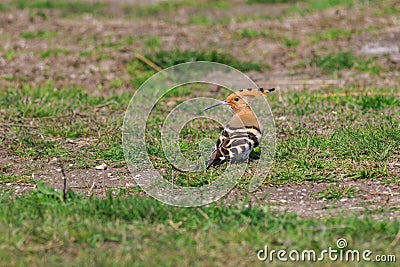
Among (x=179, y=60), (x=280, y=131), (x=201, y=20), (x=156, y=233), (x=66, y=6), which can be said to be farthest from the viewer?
(x=66, y=6)

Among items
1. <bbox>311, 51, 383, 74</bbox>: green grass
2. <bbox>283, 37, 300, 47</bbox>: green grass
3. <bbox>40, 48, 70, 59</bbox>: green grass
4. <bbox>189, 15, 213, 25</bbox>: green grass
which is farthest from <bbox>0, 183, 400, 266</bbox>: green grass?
<bbox>189, 15, 213, 25</bbox>: green grass

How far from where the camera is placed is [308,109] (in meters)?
8.19

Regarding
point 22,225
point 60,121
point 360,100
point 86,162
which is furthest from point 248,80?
point 22,225

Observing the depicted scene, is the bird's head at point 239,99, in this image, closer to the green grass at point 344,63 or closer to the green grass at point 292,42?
the green grass at point 344,63

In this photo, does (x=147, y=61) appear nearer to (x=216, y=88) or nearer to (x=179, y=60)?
(x=179, y=60)

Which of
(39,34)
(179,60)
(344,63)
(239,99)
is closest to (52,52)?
(39,34)

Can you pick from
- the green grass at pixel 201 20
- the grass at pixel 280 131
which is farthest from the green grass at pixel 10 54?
the green grass at pixel 201 20

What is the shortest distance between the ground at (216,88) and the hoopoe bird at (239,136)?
0.62 ft

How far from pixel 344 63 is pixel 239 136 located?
412 centimetres

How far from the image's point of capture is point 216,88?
31.0 ft

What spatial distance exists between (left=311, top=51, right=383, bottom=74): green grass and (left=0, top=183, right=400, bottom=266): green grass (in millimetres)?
5040

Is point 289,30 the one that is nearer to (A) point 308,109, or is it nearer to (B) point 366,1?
(B) point 366,1

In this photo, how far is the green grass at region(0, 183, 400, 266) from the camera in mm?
4566

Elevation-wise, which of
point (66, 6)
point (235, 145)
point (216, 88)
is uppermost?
point (66, 6)
